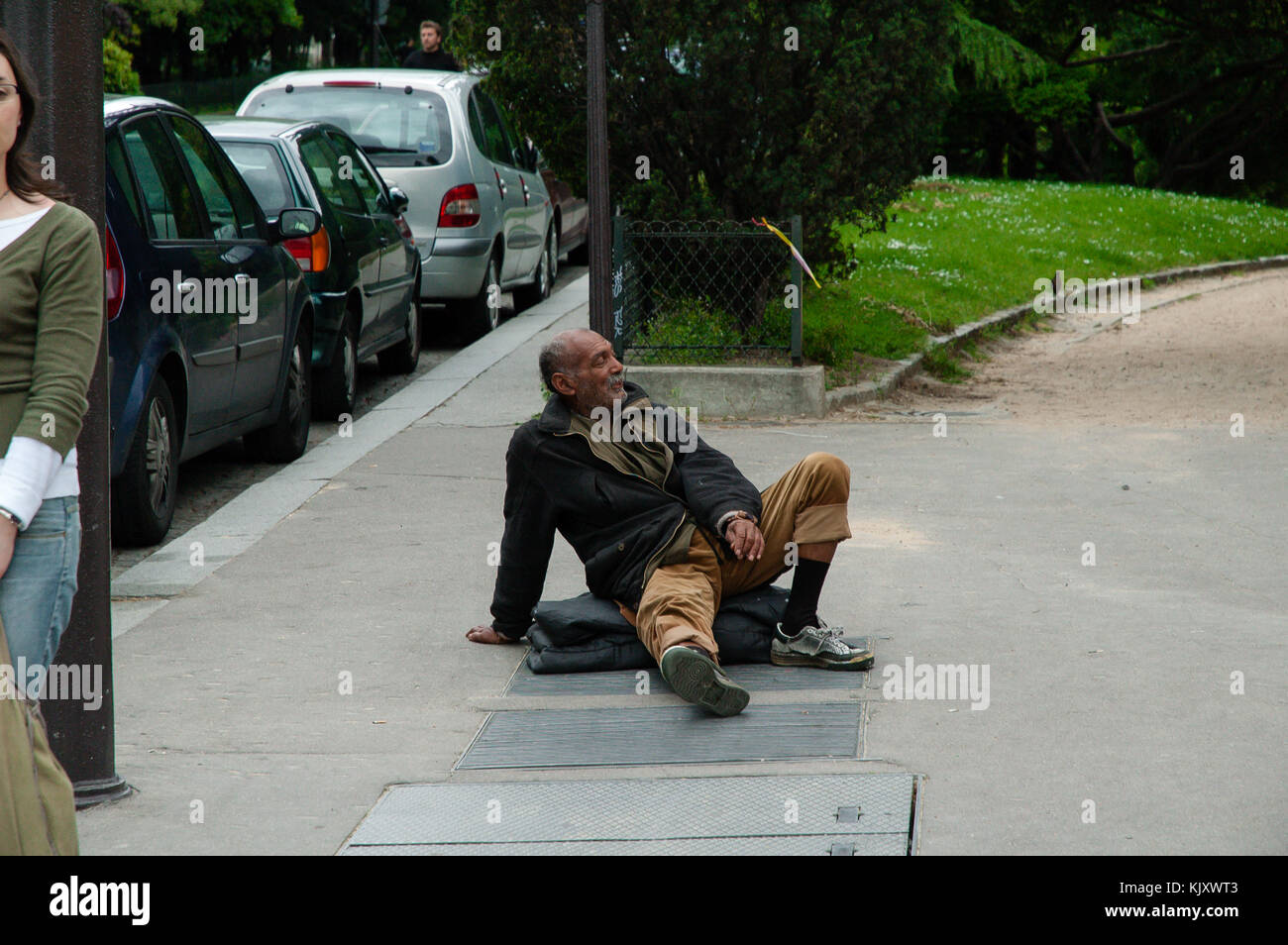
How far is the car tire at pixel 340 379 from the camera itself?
9.74 meters

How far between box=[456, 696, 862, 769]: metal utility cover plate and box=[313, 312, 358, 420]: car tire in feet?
17.3

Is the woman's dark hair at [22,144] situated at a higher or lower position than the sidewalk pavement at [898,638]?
higher

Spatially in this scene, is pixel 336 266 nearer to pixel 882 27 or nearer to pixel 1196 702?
pixel 882 27

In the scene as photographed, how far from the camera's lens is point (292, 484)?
26.4ft

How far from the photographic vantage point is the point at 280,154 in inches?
380

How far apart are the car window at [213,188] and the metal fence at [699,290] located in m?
2.66

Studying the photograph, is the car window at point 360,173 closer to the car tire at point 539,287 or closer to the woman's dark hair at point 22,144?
the car tire at point 539,287

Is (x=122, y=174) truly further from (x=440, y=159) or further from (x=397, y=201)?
(x=440, y=159)

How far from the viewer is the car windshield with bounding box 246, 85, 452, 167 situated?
1226cm

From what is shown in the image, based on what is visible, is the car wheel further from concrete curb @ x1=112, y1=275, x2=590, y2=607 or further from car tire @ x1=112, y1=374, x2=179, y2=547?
car tire @ x1=112, y1=374, x2=179, y2=547

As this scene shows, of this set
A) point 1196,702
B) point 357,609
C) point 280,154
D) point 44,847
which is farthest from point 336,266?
point 44,847

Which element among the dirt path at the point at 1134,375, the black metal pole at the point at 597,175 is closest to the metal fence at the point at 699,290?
the black metal pole at the point at 597,175

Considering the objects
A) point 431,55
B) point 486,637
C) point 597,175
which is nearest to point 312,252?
point 597,175

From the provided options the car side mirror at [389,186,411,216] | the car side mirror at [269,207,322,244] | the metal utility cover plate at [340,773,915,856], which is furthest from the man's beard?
the car side mirror at [389,186,411,216]
